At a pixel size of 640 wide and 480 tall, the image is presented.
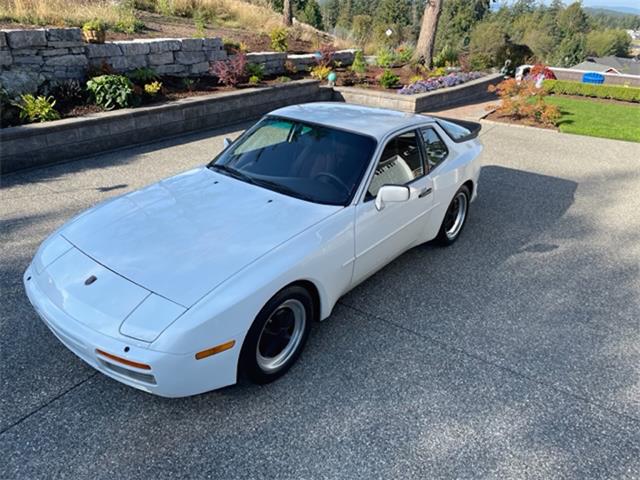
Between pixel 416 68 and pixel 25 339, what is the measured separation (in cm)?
1428

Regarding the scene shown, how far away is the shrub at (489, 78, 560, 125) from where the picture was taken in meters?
10.9

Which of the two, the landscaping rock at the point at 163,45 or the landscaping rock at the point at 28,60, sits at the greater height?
the landscaping rock at the point at 163,45

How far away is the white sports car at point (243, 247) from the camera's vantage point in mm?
2340

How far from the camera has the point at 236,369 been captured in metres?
2.56

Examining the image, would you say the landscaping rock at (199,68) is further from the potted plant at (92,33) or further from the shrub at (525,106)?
the shrub at (525,106)

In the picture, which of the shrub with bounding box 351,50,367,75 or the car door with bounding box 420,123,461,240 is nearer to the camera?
the car door with bounding box 420,123,461,240

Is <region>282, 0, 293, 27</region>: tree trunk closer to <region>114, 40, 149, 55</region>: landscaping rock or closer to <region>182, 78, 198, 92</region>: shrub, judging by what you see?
<region>182, 78, 198, 92</region>: shrub

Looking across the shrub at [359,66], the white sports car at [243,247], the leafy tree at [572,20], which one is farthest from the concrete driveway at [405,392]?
the leafy tree at [572,20]

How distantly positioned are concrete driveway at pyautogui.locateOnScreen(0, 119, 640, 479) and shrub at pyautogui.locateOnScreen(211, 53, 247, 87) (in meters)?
6.01

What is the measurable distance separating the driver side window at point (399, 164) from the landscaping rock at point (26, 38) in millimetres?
6936

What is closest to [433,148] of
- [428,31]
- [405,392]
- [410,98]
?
[405,392]

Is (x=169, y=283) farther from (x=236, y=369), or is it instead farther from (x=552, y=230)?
(x=552, y=230)

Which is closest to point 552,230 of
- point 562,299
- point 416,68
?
point 562,299

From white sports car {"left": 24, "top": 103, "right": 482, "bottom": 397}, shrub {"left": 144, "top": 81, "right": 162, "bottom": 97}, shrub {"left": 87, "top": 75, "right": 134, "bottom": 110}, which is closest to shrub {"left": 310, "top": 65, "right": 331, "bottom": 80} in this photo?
shrub {"left": 144, "top": 81, "right": 162, "bottom": 97}
